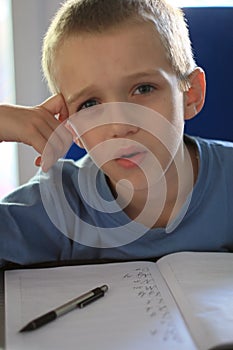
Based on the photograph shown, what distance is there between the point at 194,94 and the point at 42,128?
24 cm

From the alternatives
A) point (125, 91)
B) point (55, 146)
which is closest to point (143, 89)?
point (125, 91)

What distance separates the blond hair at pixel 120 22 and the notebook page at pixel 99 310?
306 mm

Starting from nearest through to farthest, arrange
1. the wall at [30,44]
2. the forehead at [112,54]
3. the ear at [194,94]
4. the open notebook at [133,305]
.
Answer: the open notebook at [133,305] < the forehead at [112,54] < the ear at [194,94] < the wall at [30,44]

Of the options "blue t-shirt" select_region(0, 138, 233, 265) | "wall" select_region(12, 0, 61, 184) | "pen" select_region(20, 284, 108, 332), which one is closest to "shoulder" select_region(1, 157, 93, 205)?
→ "blue t-shirt" select_region(0, 138, 233, 265)

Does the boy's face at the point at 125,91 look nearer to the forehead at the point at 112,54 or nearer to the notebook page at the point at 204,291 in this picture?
the forehead at the point at 112,54

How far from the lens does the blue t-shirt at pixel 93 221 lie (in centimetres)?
78

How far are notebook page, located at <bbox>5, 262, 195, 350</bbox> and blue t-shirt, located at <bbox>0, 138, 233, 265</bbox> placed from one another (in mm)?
77

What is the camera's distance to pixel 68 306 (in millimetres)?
583

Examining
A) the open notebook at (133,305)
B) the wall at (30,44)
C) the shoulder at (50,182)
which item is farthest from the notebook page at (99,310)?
the wall at (30,44)

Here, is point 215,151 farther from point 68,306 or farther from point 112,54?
point 68,306

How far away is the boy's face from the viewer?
2.47ft

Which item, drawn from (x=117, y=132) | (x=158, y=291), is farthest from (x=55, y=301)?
(x=117, y=132)

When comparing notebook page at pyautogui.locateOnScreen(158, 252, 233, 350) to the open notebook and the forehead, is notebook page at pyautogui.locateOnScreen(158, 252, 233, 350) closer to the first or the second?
the open notebook

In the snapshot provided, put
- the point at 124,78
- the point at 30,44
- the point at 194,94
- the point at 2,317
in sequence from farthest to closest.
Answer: the point at 30,44
the point at 194,94
the point at 124,78
the point at 2,317
